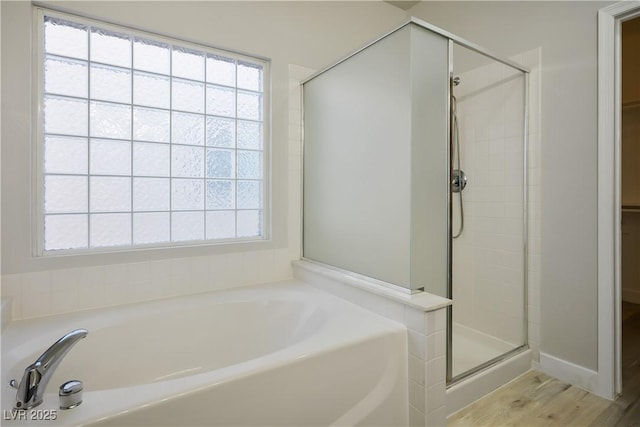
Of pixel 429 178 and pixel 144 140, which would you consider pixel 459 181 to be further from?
pixel 144 140

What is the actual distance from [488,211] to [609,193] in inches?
28.3

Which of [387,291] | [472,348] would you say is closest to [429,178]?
[387,291]

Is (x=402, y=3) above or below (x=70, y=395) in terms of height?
above

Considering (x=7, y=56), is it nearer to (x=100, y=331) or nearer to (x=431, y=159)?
(x=100, y=331)

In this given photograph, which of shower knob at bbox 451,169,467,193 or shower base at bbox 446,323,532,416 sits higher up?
shower knob at bbox 451,169,467,193

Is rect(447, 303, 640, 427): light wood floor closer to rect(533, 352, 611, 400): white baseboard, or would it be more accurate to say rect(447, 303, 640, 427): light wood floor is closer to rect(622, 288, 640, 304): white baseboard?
rect(533, 352, 611, 400): white baseboard

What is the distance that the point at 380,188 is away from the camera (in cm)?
175

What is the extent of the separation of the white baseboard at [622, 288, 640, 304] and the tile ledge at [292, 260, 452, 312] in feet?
11.2

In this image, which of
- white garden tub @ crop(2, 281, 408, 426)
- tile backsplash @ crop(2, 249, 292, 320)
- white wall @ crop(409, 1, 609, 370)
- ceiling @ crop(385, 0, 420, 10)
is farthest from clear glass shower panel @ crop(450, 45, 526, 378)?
tile backsplash @ crop(2, 249, 292, 320)

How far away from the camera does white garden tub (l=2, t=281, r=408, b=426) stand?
3.22ft

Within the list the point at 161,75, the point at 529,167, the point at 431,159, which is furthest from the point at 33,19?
the point at 529,167

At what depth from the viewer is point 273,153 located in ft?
7.60

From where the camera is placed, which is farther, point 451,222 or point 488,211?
point 488,211

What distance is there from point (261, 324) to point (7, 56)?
187 cm
